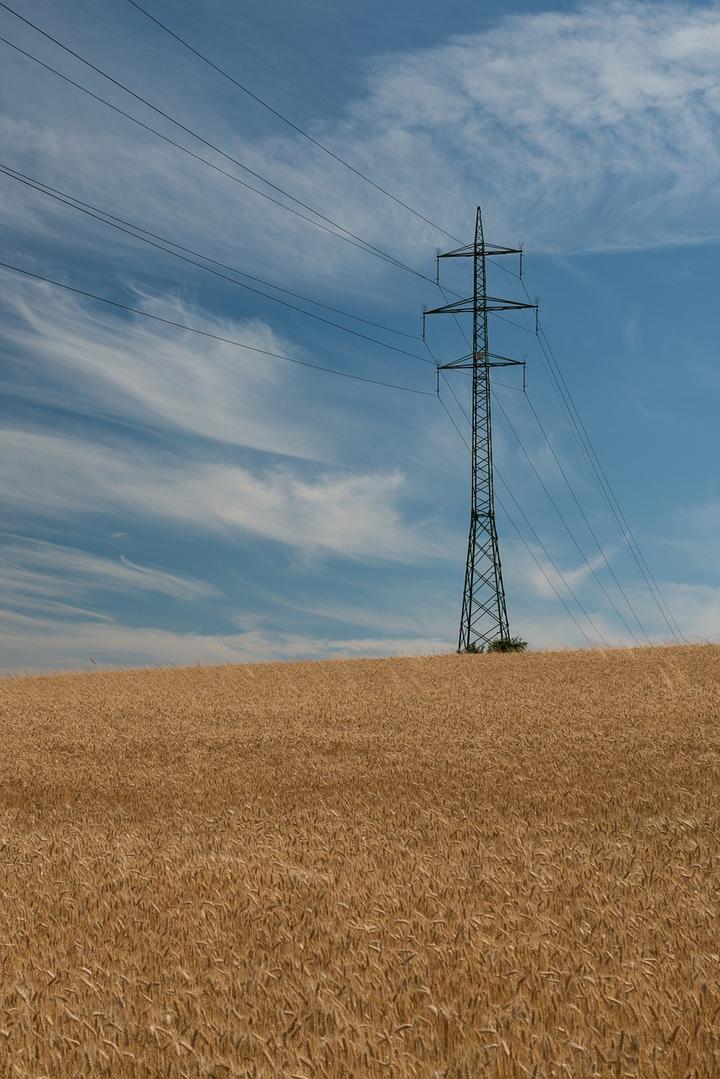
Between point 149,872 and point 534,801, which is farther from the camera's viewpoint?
point 534,801

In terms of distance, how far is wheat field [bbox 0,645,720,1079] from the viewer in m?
4.43

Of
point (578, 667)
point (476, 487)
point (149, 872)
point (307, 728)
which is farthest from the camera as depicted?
point (476, 487)

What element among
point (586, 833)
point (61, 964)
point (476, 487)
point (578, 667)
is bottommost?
point (61, 964)

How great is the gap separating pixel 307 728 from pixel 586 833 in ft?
26.3

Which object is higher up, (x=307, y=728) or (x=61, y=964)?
(x=307, y=728)

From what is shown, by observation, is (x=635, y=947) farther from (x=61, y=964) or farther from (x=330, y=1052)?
(x=61, y=964)

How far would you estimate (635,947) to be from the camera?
17.9 feet

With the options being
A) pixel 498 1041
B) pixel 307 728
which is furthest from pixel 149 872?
pixel 307 728

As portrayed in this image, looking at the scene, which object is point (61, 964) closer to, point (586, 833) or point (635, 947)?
point (635, 947)

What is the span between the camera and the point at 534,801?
A: 1017 cm

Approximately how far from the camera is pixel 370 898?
681 centimetres

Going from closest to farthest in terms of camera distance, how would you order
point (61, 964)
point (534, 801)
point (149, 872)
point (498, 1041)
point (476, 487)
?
point (498, 1041)
point (61, 964)
point (149, 872)
point (534, 801)
point (476, 487)

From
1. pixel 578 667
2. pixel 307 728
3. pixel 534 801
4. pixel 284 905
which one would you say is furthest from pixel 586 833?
pixel 578 667

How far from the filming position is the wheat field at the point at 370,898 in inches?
174
